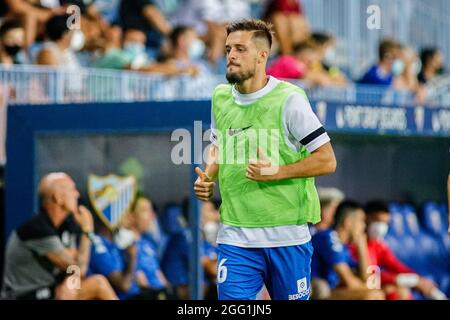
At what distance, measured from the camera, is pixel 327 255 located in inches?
449

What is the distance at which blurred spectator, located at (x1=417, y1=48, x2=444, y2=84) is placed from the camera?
17609 millimetres

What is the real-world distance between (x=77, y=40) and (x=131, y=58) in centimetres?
65

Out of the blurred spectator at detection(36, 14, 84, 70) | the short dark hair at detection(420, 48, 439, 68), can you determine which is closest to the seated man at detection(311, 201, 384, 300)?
the blurred spectator at detection(36, 14, 84, 70)

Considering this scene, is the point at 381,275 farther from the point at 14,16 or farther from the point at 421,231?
the point at 14,16

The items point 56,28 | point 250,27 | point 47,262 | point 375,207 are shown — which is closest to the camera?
point 250,27

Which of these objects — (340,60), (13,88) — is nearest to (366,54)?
(340,60)

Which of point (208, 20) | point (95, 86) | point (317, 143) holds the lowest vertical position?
point (317, 143)

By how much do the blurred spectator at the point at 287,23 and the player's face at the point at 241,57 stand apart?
7914 mm

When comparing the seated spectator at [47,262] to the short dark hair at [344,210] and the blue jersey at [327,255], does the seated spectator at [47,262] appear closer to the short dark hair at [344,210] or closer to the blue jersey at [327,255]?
the blue jersey at [327,255]

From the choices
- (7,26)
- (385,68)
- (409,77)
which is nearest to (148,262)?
(7,26)

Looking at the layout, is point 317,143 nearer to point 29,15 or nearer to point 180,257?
point 180,257

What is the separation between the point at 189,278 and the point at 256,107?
3707 mm

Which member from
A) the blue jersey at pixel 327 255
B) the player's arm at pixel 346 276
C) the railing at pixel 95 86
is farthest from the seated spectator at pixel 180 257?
the railing at pixel 95 86

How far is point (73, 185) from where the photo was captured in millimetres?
10867
